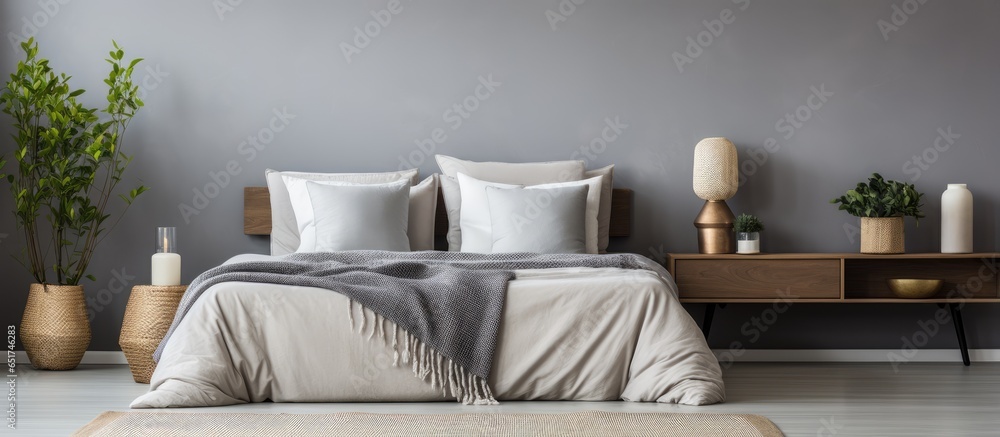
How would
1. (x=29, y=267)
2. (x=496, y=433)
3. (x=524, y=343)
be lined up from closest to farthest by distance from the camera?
(x=496, y=433), (x=524, y=343), (x=29, y=267)

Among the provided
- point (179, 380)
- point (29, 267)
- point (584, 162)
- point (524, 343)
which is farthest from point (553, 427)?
point (29, 267)

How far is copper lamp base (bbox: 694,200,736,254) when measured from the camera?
4.56 meters

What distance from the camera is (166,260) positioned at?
4145 millimetres

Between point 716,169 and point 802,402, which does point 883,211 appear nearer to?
point 716,169

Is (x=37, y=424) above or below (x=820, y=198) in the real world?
below

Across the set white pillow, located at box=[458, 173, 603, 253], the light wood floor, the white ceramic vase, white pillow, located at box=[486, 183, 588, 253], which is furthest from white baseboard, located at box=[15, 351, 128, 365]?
the white ceramic vase

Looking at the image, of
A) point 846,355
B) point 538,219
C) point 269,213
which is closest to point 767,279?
point 846,355

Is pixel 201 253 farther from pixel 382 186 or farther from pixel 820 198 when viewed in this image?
pixel 820 198

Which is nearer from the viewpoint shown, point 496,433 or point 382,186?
point 496,433

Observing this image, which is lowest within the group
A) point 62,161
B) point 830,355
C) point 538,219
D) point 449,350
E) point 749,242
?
point 830,355

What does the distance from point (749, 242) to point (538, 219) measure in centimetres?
107

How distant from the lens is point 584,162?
474 centimetres

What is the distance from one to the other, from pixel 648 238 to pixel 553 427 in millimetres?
2103

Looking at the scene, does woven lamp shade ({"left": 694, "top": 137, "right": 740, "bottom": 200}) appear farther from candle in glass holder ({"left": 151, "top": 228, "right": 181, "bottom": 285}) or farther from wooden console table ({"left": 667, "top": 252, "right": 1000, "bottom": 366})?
candle in glass holder ({"left": 151, "top": 228, "right": 181, "bottom": 285})
